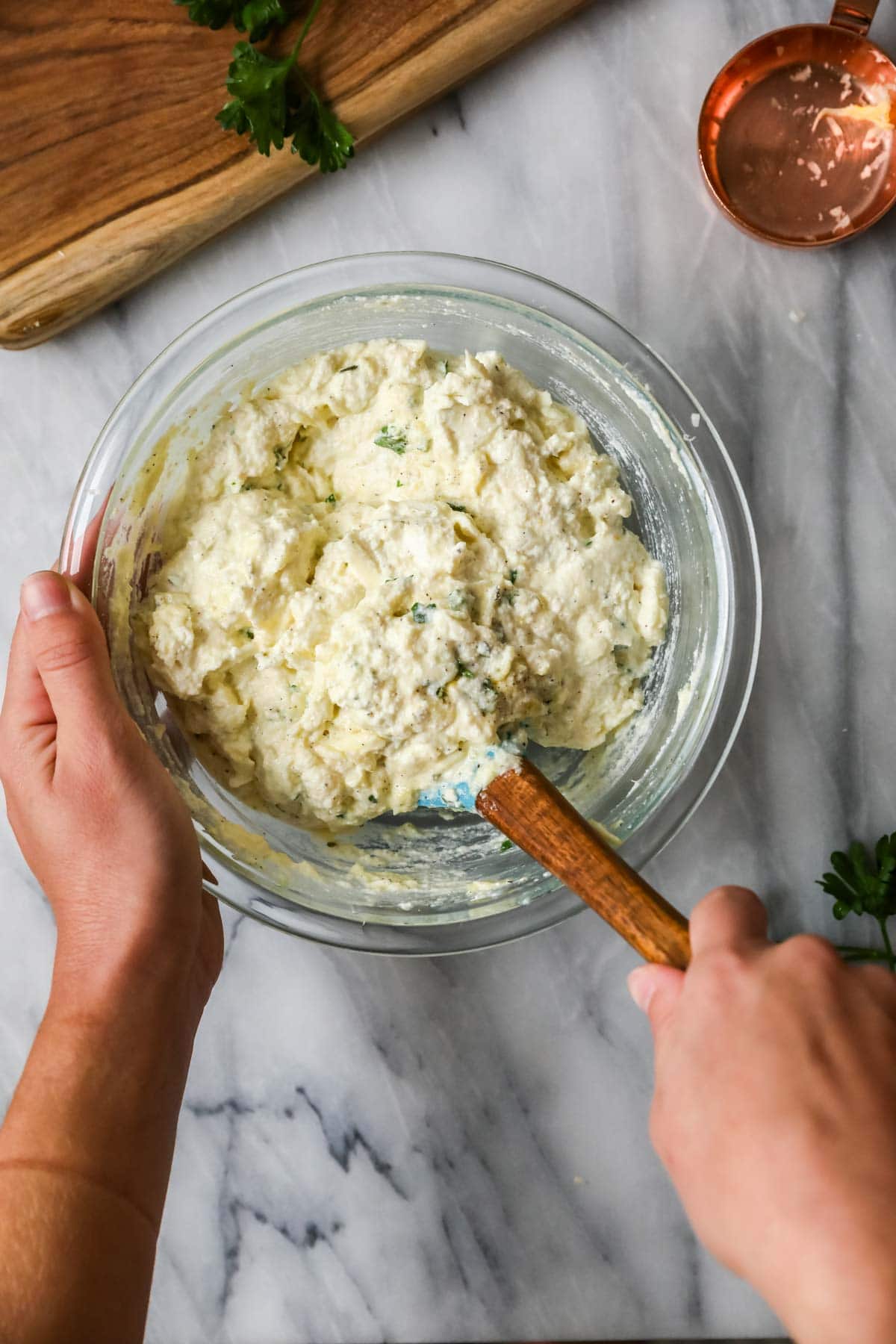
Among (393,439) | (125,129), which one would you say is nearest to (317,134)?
(125,129)

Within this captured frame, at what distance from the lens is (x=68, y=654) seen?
125 centimetres

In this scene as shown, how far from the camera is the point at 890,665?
1641 mm

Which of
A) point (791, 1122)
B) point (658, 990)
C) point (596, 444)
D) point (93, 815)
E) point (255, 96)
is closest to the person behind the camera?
point (791, 1122)

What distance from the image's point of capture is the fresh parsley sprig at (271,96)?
4.86 ft

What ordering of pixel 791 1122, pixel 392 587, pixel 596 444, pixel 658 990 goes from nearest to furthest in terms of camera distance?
pixel 791 1122, pixel 658 990, pixel 392 587, pixel 596 444

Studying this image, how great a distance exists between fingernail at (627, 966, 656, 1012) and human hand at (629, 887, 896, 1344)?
0.05m

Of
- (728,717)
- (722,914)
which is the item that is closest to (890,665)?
(728,717)

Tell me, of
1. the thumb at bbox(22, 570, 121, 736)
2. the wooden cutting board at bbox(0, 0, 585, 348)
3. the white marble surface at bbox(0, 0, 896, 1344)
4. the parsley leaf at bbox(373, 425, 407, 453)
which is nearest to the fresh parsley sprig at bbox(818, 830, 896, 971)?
the white marble surface at bbox(0, 0, 896, 1344)

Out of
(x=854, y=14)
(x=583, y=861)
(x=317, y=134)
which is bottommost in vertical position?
(x=583, y=861)

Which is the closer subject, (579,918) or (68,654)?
(68,654)

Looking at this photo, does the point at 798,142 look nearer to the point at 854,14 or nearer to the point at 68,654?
the point at 854,14

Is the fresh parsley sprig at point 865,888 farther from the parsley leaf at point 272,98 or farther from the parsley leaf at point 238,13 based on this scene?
the parsley leaf at point 238,13

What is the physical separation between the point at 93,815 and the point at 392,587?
1.53ft

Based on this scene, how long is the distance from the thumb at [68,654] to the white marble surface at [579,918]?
1.28 feet
